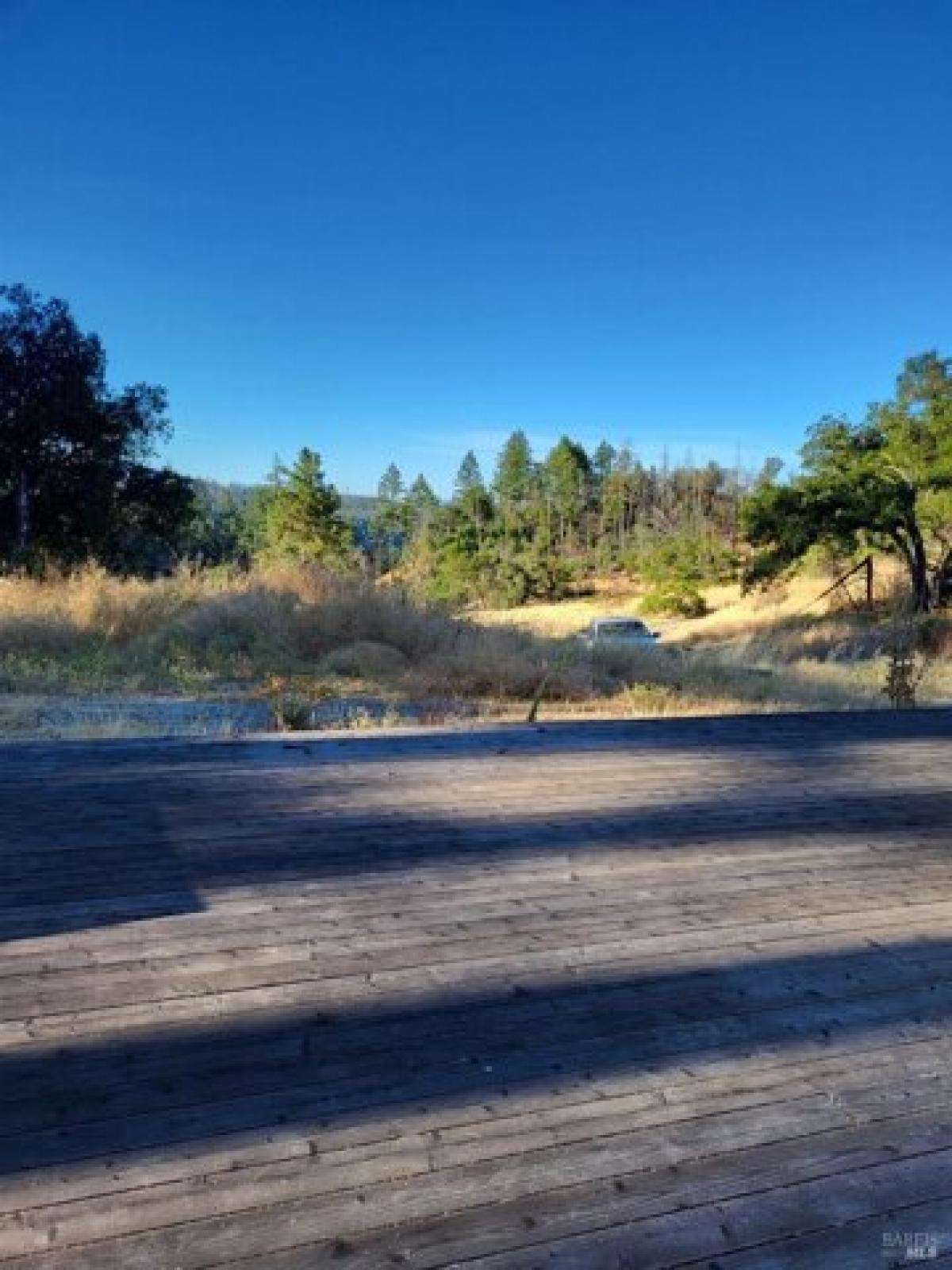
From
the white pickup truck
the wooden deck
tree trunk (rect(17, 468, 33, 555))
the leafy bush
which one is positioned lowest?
the wooden deck

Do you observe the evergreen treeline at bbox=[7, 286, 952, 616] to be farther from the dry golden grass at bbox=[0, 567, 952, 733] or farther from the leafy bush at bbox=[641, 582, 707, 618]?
the leafy bush at bbox=[641, 582, 707, 618]

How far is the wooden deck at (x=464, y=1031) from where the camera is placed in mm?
1283

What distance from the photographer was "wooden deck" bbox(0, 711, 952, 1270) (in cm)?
128

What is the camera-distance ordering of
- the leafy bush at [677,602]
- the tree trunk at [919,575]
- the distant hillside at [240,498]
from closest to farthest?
the tree trunk at [919,575], the leafy bush at [677,602], the distant hillside at [240,498]

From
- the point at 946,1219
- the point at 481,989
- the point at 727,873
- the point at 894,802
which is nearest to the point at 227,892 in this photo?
the point at 481,989

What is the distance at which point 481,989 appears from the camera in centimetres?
197

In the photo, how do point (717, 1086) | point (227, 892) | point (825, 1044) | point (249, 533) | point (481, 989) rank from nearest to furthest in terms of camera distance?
point (717, 1086), point (825, 1044), point (481, 989), point (227, 892), point (249, 533)

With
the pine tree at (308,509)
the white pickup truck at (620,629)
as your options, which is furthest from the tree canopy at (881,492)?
the pine tree at (308,509)

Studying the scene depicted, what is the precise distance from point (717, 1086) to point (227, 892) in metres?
1.35

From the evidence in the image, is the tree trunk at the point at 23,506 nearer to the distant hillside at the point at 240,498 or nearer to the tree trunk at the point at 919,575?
the tree trunk at the point at 919,575

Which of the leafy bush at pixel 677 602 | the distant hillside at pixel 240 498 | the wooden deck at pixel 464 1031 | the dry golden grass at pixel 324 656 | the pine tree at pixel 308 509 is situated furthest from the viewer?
the distant hillside at pixel 240 498

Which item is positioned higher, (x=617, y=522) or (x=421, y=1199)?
(x=617, y=522)

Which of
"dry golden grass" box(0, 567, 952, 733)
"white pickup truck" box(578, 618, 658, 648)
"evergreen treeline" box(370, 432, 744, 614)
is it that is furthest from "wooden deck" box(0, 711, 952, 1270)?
"evergreen treeline" box(370, 432, 744, 614)

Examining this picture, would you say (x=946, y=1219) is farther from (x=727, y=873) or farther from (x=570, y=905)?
(x=727, y=873)
